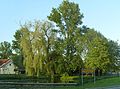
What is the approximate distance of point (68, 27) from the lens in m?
59.0

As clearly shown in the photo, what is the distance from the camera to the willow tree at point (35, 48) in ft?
169

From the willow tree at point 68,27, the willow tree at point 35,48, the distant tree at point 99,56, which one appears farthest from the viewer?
the distant tree at point 99,56

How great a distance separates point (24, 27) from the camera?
175 feet

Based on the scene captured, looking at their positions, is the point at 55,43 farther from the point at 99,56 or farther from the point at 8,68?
Result: the point at 8,68

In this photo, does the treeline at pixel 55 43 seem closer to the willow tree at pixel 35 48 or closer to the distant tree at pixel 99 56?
the willow tree at pixel 35 48

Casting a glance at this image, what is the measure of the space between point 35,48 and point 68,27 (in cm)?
1003

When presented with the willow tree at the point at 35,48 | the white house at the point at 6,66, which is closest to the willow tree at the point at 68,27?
the willow tree at the point at 35,48

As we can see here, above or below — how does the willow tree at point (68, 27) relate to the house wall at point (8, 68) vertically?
above

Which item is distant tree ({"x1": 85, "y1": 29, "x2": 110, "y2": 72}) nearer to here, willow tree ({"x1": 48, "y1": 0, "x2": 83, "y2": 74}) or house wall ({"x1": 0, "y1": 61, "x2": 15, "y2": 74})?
willow tree ({"x1": 48, "y1": 0, "x2": 83, "y2": 74})

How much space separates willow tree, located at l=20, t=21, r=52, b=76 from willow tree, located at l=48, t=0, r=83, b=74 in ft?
18.5

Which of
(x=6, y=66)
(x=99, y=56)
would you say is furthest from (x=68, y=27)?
(x=6, y=66)

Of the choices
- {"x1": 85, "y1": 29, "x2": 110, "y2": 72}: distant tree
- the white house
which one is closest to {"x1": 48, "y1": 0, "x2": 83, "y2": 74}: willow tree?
{"x1": 85, "y1": 29, "x2": 110, "y2": 72}: distant tree

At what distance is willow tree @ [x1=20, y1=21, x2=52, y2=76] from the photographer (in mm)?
51531

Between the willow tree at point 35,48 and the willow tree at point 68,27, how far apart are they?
563 cm
